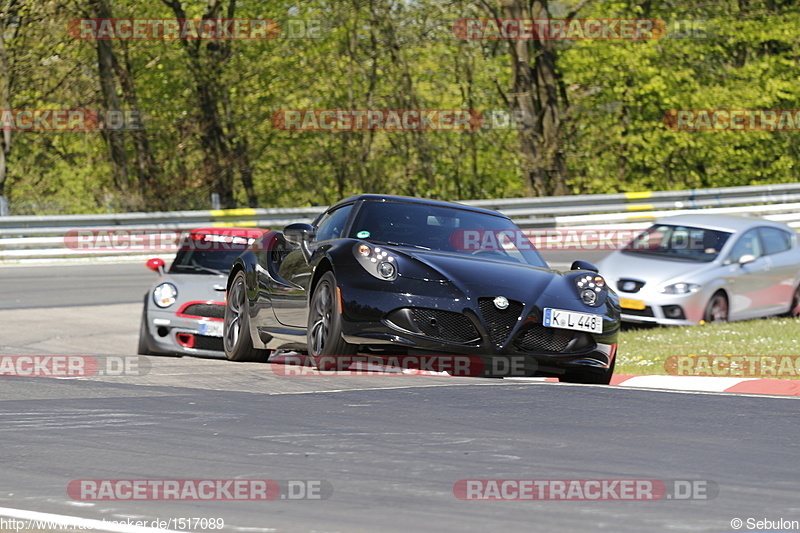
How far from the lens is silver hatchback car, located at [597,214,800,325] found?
13555mm

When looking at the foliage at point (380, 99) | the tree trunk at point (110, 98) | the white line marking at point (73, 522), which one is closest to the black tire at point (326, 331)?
the white line marking at point (73, 522)

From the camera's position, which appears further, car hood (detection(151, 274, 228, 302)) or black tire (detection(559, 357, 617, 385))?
car hood (detection(151, 274, 228, 302))

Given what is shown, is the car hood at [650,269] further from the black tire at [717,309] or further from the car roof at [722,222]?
the car roof at [722,222]

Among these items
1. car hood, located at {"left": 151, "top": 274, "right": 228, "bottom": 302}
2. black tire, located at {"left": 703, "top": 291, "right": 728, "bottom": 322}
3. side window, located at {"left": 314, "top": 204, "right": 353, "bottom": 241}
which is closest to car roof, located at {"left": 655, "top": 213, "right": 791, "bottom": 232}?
black tire, located at {"left": 703, "top": 291, "right": 728, "bottom": 322}

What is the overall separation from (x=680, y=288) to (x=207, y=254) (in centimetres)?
551

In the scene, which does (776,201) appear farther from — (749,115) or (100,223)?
(100,223)

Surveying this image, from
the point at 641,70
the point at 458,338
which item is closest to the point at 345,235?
the point at 458,338

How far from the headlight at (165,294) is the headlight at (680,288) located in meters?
5.67

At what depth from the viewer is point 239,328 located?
33.3 ft

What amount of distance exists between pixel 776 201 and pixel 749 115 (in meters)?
9.33

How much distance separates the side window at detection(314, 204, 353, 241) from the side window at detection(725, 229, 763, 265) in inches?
259

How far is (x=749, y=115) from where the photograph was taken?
33062 mm

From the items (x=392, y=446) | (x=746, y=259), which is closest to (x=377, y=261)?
(x=392, y=446)

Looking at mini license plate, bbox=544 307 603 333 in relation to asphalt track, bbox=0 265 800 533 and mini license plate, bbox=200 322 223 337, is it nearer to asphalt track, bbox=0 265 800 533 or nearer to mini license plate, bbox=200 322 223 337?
asphalt track, bbox=0 265 800 533
